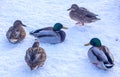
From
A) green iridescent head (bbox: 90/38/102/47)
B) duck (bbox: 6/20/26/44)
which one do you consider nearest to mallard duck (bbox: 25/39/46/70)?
duck (bbox: 6/20/26/44)

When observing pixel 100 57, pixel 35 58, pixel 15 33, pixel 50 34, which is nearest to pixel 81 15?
pixel 50 34

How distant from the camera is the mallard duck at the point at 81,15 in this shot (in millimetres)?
8242

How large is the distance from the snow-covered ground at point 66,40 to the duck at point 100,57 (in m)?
0.17

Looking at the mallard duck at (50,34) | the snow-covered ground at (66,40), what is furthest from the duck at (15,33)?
the mallard duck at (50,34)

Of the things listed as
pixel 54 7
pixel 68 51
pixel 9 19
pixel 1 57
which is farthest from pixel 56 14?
pixel 1 57

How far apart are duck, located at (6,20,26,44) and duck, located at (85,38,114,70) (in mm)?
1695

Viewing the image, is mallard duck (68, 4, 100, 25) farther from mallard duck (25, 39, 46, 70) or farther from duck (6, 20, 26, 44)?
mallard duck (25, 39, 46, 70)

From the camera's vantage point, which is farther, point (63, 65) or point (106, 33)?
point (106, 33)

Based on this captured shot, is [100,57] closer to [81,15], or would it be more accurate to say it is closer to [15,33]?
[81,15]

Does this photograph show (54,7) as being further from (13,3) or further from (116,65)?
(116,65)

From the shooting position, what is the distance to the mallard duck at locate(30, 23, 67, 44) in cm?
761

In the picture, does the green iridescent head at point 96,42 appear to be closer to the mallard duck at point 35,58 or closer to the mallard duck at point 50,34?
the mallard duck at point 50,34

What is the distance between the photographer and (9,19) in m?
8.77

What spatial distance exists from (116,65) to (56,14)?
9.01 feet
